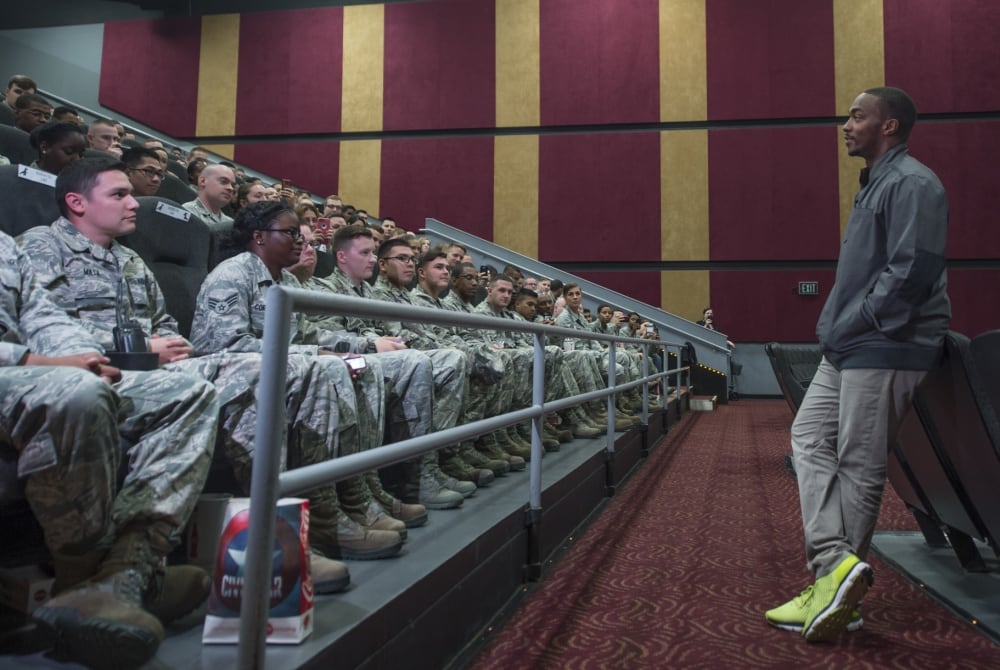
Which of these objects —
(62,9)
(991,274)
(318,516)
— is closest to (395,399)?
(318,516)

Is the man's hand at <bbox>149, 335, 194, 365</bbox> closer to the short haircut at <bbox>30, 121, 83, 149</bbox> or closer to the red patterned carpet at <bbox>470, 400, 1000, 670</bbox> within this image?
the red patterned carpet at <bbox>470, 400, 1000, 670</bbox>

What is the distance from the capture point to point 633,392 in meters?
4.93

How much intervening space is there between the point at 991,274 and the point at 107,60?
36.0 ft

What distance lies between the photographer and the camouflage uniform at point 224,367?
1.39 m

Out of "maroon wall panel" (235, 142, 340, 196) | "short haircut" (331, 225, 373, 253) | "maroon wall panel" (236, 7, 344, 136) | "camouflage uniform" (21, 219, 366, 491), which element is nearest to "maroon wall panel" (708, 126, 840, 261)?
"maroon wall panel" (235, 142, 340, 196)

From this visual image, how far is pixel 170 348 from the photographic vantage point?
1500 millimetres

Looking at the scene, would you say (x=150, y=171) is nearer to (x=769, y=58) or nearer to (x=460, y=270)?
(x=460, y=270)

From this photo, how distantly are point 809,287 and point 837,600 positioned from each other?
762cm

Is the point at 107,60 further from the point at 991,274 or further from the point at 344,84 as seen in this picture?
the point at 991,274

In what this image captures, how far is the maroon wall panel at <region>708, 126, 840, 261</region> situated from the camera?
332 inches

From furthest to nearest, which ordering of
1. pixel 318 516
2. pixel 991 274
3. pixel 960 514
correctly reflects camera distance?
1. pixel 991 274
2. pixel 960 514
3. pixel 318 516

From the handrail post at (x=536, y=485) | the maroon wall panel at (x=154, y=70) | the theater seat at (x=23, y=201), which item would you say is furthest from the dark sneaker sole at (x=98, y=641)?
the maroon wall panel at (x=154, y=70)

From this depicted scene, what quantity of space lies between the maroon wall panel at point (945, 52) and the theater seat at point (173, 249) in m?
8.36

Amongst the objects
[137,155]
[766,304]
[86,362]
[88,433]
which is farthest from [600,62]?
[88,433]
